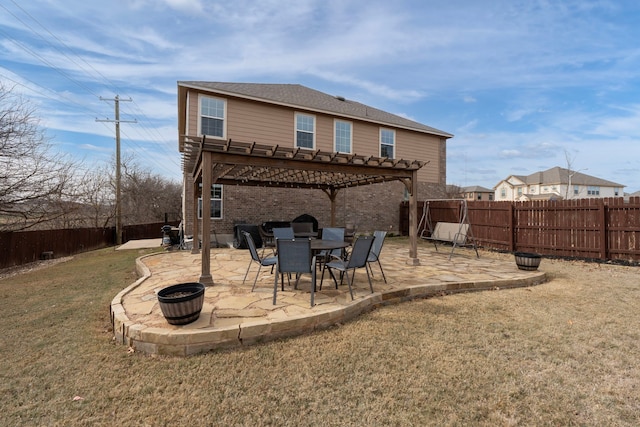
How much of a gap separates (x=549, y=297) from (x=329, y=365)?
4.20m

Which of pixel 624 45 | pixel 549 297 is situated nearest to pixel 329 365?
pixel 549 297

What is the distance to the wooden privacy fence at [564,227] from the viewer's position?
7.02 meters

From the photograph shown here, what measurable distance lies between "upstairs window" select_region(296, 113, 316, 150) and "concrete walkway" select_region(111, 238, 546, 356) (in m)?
6.23

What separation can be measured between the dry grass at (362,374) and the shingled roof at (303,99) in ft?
27.7

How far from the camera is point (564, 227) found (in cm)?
800

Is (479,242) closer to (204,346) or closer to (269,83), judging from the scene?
(204,346)

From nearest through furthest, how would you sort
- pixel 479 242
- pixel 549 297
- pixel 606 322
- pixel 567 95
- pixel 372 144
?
pixel 606 322, pixel 549 297, pixel 479 242, pixel 372 144, pixel 567 95

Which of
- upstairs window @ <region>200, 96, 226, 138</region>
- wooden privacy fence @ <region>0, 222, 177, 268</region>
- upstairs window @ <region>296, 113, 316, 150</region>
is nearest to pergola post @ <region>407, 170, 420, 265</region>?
upstairs window @ <region>296, 113, 316, 150</region>

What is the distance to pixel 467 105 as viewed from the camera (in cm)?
1781

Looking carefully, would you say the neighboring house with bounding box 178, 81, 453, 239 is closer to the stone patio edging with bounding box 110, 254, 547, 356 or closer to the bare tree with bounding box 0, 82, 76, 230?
the bare tree with bounding box 0, 82, 76, 230

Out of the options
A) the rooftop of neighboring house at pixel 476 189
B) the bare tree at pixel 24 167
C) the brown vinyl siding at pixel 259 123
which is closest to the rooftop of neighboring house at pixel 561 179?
the rooftop of neighboring house at pixel 476 189

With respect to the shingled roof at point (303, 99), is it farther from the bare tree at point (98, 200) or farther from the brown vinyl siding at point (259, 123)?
the bare tree at point (98, 200)

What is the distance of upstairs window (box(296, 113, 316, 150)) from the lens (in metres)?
11.4

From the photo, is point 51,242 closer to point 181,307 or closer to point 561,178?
point 181,307
